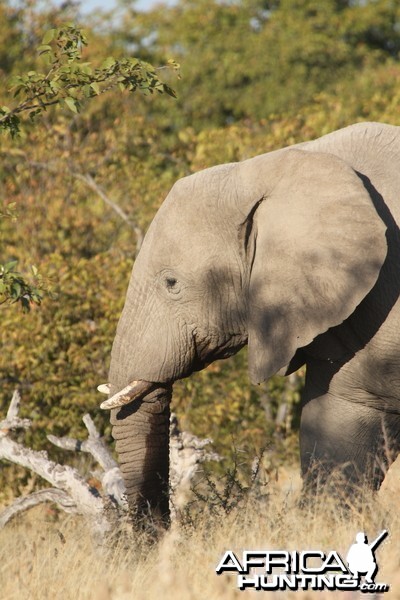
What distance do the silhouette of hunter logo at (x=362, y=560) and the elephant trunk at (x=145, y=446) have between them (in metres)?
1.61

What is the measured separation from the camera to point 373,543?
4301mm

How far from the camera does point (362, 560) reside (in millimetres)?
4145

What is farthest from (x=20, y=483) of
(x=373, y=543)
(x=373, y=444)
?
(x=373, y=543)

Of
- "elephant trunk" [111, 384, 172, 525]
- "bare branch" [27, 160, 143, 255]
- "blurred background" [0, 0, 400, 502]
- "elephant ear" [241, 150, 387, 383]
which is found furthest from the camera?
"bare branch" [27, 160, 143, 255]

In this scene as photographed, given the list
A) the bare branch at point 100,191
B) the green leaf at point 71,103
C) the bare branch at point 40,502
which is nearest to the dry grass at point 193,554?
the bare branch at point 40,502

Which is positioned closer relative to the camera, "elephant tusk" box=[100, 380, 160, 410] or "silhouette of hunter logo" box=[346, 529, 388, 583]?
"silhouette of hunter logo" box=[346, 529, 388, 583]

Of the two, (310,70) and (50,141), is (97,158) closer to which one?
(50,141)

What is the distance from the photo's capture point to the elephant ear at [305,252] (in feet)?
16.9

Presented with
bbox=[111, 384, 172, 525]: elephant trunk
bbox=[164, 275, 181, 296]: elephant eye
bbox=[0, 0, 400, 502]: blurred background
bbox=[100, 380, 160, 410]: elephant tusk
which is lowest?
bbox=[0, 0, 400, 502]: blurred background

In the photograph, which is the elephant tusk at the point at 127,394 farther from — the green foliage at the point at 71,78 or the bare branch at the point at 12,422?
the green foliage at the point at 71,78

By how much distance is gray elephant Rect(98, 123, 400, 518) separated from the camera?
5.22m

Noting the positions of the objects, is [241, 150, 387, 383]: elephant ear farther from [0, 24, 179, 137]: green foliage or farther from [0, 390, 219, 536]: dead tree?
[0, 390, 219, 536]: dead tree

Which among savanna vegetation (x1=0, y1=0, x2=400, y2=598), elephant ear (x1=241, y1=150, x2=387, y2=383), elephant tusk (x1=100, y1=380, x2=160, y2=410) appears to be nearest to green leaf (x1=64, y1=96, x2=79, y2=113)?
savanna vegetation (x1=0, y1=0, x2=400, y2=598)

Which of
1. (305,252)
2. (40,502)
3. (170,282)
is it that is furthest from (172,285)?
(40,502)
